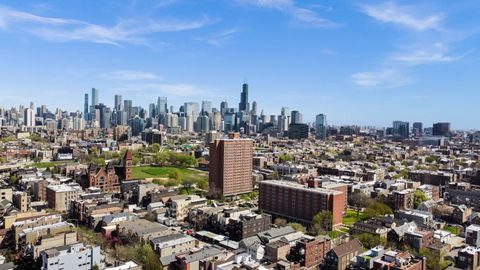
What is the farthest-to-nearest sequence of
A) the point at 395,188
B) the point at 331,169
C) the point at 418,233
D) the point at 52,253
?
the point at 331,169, the point at 395,188, the point at 418,233, the point at 52,253

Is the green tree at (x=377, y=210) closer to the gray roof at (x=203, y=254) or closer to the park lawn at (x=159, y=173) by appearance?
the gray roof at (x=203, y=254)

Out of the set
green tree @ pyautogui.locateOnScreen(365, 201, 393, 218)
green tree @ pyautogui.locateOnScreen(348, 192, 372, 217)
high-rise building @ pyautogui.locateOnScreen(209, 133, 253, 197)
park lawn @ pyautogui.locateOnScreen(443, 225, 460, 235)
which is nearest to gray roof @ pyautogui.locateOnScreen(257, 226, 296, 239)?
green tree @ pyautogui.locateOnScreen(365, 201, 393, 218)

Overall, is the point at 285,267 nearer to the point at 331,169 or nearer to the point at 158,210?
the point at 158,210

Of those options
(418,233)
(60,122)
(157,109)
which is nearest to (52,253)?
(418,233)

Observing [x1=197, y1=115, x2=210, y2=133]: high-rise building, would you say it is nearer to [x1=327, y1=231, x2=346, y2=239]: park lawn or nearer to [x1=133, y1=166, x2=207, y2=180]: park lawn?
[x1=133, y1=166, x2=207, y2=180]: park lawn

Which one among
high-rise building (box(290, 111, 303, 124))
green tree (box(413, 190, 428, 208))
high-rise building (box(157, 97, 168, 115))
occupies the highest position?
high-rise building (box(157, 97, 168, 115))

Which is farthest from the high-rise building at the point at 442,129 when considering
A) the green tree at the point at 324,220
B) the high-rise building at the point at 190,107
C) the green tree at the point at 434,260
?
the green tree at the point at 434,260
